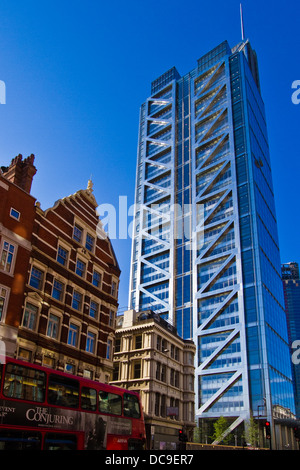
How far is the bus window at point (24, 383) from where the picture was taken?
617 inches

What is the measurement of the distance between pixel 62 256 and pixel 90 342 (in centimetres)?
786

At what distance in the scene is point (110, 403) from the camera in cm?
2111

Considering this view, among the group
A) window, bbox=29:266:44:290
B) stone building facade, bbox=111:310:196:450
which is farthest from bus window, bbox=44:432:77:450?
stone building facade, bbox=111:310:196:450

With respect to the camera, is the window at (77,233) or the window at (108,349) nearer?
the window at (77,233)

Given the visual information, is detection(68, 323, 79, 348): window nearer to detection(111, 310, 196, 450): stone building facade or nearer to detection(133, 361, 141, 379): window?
detection(111, 310, 196, 450): stone building facade

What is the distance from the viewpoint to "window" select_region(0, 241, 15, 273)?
26272 millimetres

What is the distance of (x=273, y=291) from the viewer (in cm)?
11175

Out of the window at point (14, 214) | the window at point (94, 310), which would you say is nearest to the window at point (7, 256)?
the window at point (14, 214)

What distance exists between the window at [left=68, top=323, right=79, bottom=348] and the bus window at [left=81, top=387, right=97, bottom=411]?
38.9 ft

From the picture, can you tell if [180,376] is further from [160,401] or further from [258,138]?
[258,138]

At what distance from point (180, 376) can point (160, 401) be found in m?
7.80

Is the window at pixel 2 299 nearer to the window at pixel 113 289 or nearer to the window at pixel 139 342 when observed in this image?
the window at pixel 113 289

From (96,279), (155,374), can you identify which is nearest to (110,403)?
(96,279)

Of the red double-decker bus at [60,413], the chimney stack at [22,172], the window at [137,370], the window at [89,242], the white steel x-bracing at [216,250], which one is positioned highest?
the white steel x-bracing at [216,250]
